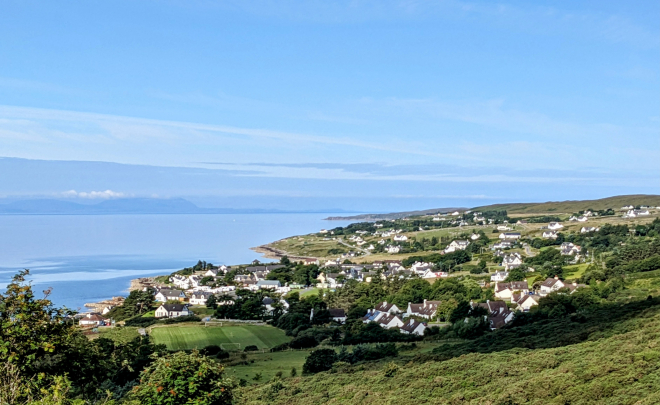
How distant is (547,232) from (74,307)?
240ft

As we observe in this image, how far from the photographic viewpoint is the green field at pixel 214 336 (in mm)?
37438

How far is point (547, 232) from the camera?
94.0 m

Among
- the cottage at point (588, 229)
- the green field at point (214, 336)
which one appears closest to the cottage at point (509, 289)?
the green field at point (214, 336)

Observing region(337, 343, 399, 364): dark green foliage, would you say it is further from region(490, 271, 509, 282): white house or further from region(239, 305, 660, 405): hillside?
region(490, 271, 509, 282): white house

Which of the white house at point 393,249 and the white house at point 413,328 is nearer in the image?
the white house at point 413,328

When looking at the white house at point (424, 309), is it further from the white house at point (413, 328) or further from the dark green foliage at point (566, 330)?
the dark green foliage at point (566, 330)

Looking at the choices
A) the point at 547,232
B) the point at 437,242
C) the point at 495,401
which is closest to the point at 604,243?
the point at 547,232

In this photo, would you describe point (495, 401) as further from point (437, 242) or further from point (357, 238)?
point (357, 238)

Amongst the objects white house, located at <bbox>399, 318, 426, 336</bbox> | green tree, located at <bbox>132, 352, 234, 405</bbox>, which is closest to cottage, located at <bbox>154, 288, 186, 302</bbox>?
white house, located at <bbox>399, 318, 426, 336</bbox>

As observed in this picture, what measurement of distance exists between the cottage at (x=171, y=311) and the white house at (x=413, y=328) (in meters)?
22.6

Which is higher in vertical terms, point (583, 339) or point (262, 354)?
A: point (583, 339)

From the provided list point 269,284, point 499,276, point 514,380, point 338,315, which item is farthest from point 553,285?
point 514,380

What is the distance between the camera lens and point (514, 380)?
15.7 m

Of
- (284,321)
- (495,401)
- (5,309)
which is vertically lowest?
(284,321)
